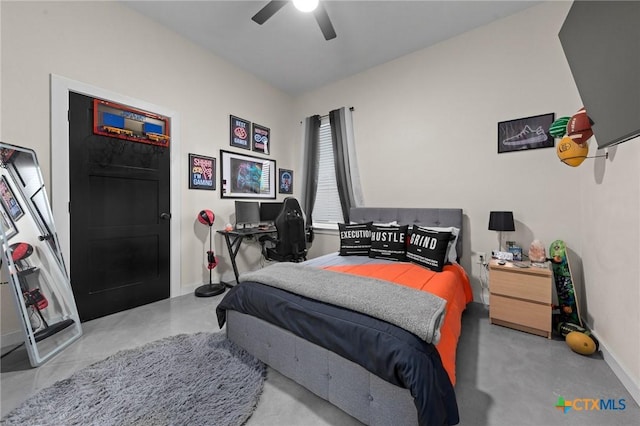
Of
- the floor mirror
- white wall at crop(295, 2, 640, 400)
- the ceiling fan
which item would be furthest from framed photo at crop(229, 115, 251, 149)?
the floor mirror

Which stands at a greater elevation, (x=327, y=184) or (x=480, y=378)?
(x=327, y=184)

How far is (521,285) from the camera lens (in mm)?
2072

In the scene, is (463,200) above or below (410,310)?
above

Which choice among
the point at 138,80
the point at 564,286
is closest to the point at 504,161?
the point at 564,286


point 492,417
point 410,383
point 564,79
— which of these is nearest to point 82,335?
point 410,383

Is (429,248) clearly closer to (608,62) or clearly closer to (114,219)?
(608,62)

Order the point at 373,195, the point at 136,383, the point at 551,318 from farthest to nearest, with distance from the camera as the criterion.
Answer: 1. the point at 373,195
2. the point at 551,318
3. the point at 136,383

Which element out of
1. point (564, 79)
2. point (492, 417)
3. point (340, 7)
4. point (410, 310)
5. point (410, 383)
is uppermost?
point (340, 7)

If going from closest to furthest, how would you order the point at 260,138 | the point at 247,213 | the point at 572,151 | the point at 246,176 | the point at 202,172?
the point at 572,151
the point at 202,172
the point at 247,213
the point at 246,176
the point at 260,138

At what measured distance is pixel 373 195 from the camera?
11.4ft

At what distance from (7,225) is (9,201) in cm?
19

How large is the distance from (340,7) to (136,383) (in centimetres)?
352

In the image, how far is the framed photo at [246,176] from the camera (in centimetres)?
338

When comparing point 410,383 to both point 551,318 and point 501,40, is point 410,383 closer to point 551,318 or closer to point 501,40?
point 551,318
